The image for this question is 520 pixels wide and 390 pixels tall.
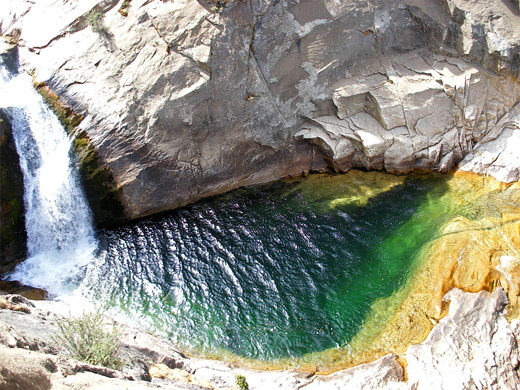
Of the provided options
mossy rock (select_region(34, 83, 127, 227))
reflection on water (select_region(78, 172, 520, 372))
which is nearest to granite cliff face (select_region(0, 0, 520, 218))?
mossy rock (select_region(34, 83, 127, 227))

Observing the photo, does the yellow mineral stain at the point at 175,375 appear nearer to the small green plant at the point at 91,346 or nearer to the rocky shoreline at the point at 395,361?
the rocky shoreline at the point at 395,361

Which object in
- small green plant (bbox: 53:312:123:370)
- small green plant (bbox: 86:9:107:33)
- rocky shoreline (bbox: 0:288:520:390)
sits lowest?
rocky shoreline (bbox: 0:288:520:390)

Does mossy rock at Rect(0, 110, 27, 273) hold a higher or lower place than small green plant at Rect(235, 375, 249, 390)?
higher

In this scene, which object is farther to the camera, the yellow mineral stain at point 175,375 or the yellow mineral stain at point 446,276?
the yellow mineral stain at point 446,276

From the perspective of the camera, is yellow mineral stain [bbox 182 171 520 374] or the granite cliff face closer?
yellow mineral stain [bbox 182 171 520 374]

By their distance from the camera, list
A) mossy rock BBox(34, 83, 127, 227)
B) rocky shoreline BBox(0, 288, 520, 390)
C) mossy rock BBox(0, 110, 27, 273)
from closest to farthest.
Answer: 1. rocky shoreline BBox(0, 288, 520, 390)
2. mossy rock BBox(0, 110, 27, 273)
3. mossy rock BBox(34, 83, 127, 227)

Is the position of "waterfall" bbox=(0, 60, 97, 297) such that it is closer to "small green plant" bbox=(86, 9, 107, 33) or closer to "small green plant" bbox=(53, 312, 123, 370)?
"small green plant" bbox=(86, 9, 107, 33)

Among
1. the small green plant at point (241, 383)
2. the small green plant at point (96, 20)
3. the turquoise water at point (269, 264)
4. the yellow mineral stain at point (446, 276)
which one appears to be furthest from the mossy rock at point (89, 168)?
the small green plant at point (241, 383)
